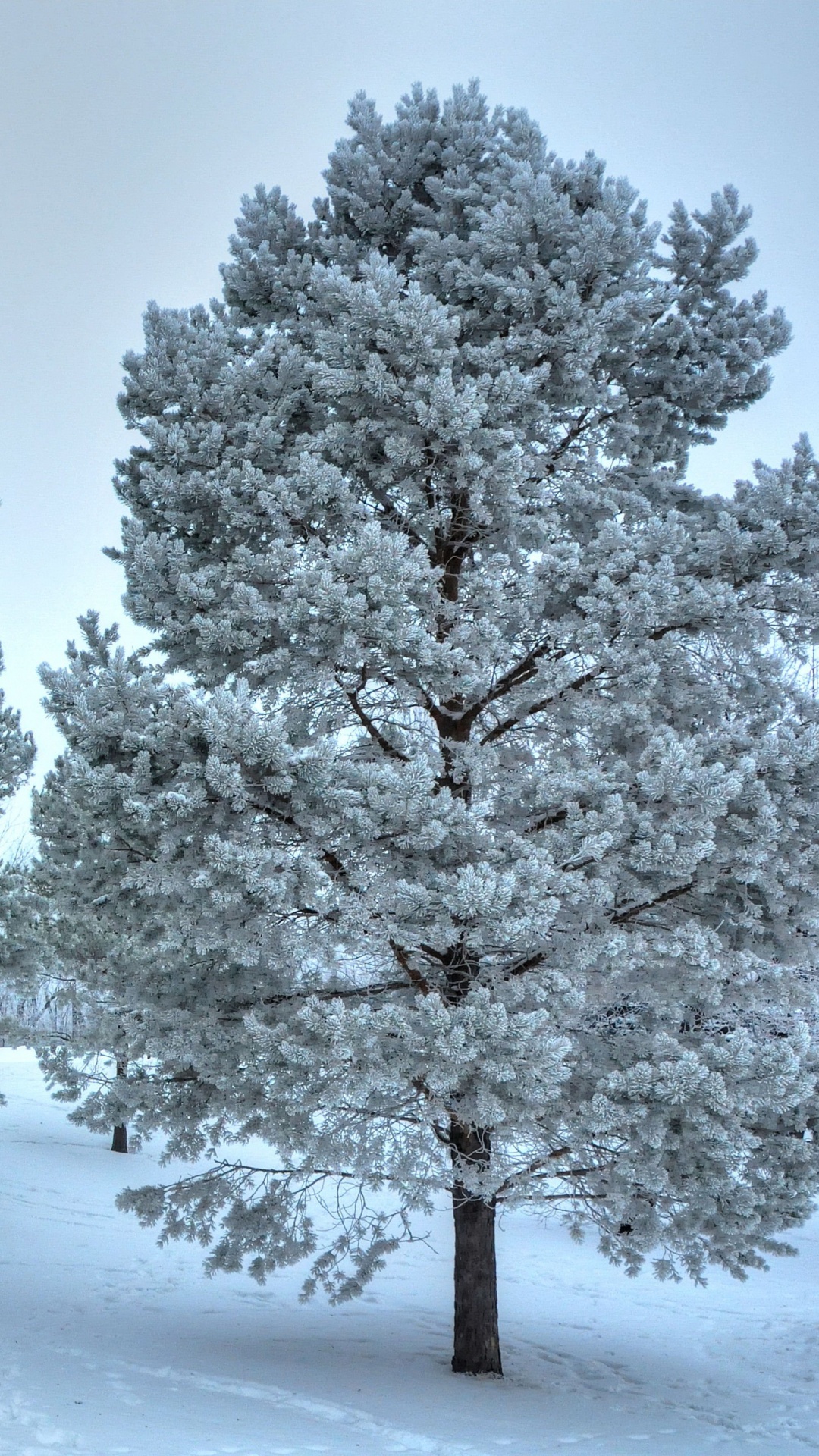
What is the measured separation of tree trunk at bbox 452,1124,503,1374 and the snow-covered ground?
0.46 feet

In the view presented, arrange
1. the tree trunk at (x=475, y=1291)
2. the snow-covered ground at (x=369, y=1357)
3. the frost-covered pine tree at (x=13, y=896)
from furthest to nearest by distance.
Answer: the frost-covered pine tree at (x=13, y=896) → the tree trunk at (x=475, y=1291) → the snow-covered ground at (x=369, y=1357)

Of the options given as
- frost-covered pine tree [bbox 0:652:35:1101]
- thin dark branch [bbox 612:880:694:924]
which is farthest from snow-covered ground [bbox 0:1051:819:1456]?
thin dark branch [bbox 612:880:694:924]

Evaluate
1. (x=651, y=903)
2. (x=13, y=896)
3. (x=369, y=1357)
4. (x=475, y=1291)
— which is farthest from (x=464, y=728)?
(x=369, y=1357)

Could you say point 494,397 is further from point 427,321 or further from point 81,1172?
point 81,1172

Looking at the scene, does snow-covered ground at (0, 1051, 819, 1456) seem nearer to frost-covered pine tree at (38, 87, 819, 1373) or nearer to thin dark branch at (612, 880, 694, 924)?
frost-covered pine tree at (38, 87, 819, 1373)

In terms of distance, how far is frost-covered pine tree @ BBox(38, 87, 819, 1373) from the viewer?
5.05m

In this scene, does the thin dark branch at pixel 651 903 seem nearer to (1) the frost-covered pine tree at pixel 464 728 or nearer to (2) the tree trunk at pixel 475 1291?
(1) the frost-covered pine tree at pixel 464 728

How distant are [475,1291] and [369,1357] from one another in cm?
154

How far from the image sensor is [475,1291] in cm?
710

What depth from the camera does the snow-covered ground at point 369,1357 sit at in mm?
5617

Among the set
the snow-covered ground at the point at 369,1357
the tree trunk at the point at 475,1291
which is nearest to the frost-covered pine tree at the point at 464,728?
the tree trunk at the point at 475,1291

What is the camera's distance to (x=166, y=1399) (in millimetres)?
5961

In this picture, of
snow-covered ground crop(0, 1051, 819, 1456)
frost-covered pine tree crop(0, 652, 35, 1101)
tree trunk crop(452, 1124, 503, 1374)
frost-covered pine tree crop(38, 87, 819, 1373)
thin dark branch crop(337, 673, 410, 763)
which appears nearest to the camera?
frost-covered pine tree crop(38, 87, 819, 1373)

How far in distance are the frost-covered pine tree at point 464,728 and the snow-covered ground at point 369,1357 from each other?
0.82 m
